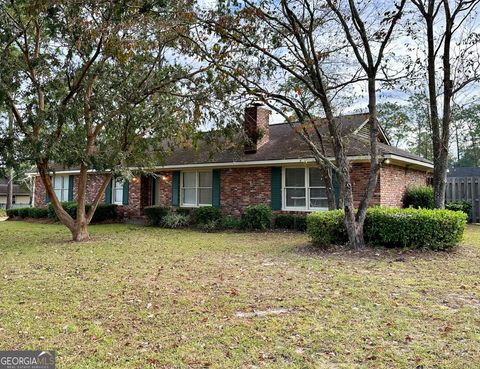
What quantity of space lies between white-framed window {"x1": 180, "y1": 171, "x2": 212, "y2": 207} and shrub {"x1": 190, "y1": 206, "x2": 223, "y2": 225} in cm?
137

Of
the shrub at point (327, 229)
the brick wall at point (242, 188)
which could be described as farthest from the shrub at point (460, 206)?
the shrub at point (327, 229)

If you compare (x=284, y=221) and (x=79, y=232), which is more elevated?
(x=284, y=221)

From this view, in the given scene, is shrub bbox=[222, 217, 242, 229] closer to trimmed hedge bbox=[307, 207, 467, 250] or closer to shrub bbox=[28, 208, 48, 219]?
trimmed hedge bbox=[307, 207, 467, 250]

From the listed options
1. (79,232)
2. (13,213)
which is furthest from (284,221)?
(13,213)

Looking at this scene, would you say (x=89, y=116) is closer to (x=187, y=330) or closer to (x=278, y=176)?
(x=278, y=176)

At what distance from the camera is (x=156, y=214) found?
16.4 metres

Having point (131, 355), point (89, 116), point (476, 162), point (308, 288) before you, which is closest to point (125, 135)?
point (89, 116)

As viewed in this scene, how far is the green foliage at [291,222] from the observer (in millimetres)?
13578

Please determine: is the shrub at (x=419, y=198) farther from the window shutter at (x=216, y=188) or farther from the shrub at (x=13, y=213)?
the shrub at (x=13, y=213)

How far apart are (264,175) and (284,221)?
212 cm

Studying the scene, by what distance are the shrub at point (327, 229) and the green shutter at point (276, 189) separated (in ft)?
16.6

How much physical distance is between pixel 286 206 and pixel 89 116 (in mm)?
7533

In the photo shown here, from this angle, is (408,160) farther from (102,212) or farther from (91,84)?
(102,212)

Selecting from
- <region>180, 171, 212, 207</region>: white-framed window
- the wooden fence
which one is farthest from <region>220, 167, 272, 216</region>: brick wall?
the wooden fence
